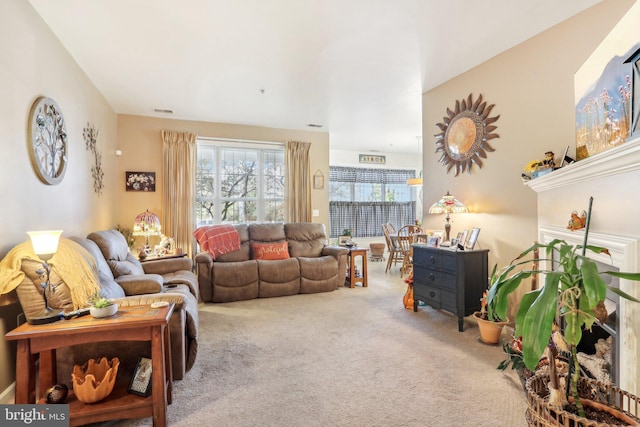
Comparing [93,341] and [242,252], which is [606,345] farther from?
[242,252]

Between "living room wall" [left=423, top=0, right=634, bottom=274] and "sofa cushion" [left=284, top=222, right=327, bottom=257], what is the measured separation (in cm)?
215

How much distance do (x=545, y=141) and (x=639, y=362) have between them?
192 centimetres

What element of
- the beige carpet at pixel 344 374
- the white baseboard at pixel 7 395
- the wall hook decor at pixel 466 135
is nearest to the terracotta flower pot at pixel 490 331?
the beige carpet at pixel 344 374

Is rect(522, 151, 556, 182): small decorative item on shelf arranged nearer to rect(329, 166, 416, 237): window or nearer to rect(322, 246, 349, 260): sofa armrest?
rect(322, 246, 349, 260): sofa armrest

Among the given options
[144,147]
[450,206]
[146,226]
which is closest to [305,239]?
[146,226]

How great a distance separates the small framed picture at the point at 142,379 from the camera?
1743 millimetres

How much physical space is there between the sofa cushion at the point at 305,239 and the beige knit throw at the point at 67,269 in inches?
119

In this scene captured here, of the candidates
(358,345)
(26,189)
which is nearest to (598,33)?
(358,345)

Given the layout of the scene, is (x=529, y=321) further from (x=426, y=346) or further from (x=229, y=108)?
(x=229, y=108)

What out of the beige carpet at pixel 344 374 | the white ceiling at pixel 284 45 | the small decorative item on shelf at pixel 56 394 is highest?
the white ceiling at pixel 284 45

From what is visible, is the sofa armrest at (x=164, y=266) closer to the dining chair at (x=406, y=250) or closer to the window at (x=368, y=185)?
the dining chair at (x=406, y=250)

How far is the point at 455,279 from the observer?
3.07m

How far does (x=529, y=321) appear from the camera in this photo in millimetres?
1106

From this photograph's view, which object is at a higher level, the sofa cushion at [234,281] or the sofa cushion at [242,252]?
the sofa cushion at [242,252]
